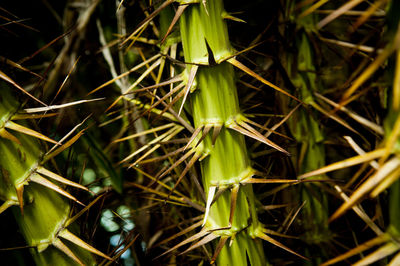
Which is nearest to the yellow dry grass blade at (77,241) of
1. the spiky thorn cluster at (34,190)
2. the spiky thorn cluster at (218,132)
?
the spiky thorn cluster at (34,190)

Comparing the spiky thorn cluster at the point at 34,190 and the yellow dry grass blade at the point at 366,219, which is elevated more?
the spiky thorn cluster at the point at 34,190

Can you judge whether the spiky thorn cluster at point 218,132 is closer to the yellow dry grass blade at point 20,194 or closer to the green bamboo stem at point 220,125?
the green bamboo stem at point 220,125

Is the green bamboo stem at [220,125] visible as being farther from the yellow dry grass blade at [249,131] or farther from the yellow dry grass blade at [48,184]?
the yellow dry grass blade at [48,184]

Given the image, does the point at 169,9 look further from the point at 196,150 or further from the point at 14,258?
the point at 14,258

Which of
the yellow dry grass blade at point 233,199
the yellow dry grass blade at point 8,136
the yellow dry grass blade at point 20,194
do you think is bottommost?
the yellow dry grass blade at point 233,199

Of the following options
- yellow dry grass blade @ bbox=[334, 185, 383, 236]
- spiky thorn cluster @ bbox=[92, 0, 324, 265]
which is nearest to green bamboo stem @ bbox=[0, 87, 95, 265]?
spiky thorn cluster @ bbox=[92, 0, 324, 265]

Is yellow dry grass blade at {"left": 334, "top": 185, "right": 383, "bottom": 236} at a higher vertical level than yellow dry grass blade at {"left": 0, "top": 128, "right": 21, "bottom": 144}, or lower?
lower

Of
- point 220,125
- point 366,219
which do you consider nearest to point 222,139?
point 220,125

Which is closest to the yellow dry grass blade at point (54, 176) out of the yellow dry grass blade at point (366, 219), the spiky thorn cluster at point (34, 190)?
the spiky thorn cluster at point (34, 190)

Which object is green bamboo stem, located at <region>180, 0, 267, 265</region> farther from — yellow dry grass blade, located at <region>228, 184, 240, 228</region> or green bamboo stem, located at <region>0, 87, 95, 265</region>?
green bamboo stem, located at <region>0, 87, 95, 265</region>
